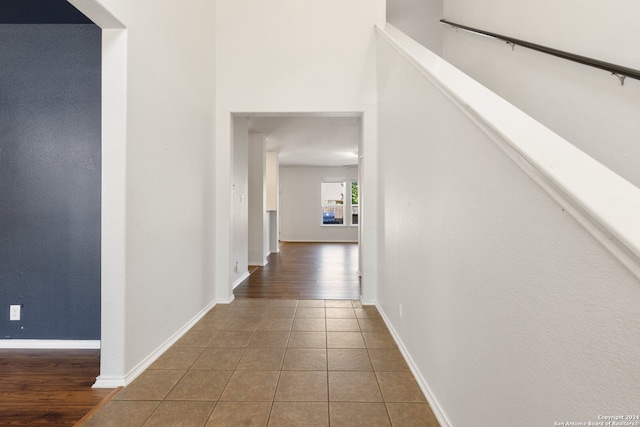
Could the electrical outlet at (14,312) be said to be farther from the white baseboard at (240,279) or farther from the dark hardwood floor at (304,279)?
the white baseboard at (240,279)

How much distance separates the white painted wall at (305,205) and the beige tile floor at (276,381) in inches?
322

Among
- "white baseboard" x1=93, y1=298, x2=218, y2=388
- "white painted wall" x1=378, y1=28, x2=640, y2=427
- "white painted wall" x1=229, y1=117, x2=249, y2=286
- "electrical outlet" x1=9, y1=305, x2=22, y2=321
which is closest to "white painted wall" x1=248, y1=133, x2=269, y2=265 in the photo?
"white painted wall" x1=229, y1=117, x2=249, y2=286

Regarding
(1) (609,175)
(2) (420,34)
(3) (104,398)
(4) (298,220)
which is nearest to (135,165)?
(3) (104,398)

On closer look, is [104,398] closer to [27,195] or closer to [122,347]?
[122,347]

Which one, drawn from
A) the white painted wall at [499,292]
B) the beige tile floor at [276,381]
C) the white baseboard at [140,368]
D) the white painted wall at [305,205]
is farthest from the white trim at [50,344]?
the white painted wall at [305,205]

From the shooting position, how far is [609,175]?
2.30 ft

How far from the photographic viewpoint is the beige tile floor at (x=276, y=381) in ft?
5.52

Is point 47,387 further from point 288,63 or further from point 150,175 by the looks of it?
point 288,63

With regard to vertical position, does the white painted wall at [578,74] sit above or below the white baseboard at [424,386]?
above

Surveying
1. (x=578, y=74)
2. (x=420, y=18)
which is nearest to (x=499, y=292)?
(x=578, y=74)

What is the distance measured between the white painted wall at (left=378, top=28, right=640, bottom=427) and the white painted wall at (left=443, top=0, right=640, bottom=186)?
78 centimetres

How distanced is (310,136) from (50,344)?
5363mm

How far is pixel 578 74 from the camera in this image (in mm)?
1782

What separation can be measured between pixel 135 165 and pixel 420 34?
4461 millimetres
